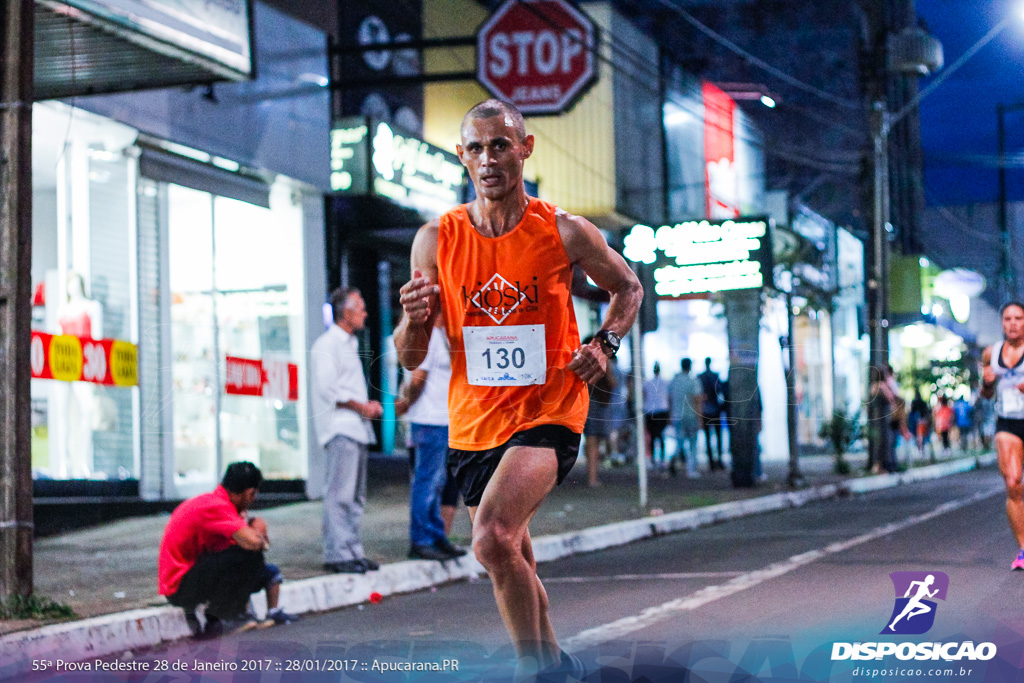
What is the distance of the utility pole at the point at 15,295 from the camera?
6.93 m

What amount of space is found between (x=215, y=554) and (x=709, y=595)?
9.40 ft

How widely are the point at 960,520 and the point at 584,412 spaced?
908 cm

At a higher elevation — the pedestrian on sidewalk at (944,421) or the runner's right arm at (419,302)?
the runner's right arm at (419,302)

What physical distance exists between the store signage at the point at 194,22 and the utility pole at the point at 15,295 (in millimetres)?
1657

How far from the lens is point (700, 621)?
6605 millimetres

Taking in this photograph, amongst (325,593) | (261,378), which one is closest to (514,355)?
(325,593)

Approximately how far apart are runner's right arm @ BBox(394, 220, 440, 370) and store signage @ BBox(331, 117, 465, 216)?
12292 millimetres

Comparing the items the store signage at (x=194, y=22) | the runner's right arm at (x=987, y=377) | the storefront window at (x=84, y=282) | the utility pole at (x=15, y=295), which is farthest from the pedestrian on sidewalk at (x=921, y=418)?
the utility pole at (x=15, y=295)

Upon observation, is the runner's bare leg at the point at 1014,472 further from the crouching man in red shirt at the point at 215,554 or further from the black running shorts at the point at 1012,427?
the crouching man in red shirt at the point at 215,554

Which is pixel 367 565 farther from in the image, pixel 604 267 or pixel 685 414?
pixel 685 414

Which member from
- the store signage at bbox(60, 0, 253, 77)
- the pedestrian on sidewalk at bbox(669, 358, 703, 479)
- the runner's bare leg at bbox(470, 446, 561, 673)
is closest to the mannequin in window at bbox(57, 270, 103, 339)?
the store signage at bbox(60, 0, 253, 77)

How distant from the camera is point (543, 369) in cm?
438

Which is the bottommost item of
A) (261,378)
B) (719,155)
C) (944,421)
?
(944,421)

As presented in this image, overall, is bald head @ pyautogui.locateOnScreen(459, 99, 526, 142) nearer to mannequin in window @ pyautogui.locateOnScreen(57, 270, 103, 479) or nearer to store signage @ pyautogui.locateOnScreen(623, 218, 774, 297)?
store signage @ pyautogui.locateOnScreen(623, 218, 774, 297)
